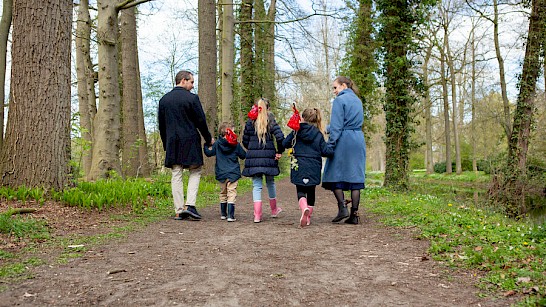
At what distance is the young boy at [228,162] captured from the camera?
7.23 metres

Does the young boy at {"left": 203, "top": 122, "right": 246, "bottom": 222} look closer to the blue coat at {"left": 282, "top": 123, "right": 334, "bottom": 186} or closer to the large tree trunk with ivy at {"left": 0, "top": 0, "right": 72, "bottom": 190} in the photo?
the blue coat at {"left": 282, "top": 123, "right": 334, "bottom": 186}

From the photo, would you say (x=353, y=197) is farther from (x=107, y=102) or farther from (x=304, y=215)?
(x=107, y=102)

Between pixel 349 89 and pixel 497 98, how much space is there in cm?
3151

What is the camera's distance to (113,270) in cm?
400

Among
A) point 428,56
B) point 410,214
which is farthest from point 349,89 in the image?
point 428,56

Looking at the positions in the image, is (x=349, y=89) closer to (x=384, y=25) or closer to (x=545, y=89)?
(x=384, y=25)

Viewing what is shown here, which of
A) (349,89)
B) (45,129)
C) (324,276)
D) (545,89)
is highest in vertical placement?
(545,89)

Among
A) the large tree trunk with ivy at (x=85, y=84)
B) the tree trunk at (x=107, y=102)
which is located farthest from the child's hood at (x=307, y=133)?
the large tree trunk with ivy at (x=85, y=84)

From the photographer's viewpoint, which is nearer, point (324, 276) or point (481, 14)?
point (324, 276)

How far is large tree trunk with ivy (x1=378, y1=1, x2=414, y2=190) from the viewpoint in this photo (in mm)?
12875

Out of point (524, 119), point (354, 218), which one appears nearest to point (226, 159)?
point (354, 218)

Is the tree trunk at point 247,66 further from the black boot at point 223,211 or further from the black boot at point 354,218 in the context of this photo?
the black boot at point 354,218

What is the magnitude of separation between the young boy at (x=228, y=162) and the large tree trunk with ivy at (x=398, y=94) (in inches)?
270

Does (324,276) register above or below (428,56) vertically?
below
